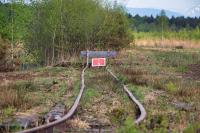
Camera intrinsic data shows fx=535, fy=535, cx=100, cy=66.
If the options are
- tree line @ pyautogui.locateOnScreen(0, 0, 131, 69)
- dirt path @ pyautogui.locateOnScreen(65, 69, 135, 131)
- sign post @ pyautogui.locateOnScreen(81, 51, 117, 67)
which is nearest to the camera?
dirt path @ pyautogui.locateOnScreen(65, 69, 135, 131)

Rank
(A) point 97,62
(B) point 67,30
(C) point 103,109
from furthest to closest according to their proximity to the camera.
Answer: (B) point 67,30 < (A) point 97,62 < (C) point 103,109

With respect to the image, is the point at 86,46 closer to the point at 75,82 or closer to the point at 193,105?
the point at 75,82

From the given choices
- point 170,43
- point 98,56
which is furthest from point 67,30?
point 170,43

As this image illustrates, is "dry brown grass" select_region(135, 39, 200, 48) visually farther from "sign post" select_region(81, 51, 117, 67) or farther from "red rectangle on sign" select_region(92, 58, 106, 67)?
"red rectangle on sign" select_region(92, 58, 106, 67)

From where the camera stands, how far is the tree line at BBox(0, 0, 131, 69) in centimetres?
3766

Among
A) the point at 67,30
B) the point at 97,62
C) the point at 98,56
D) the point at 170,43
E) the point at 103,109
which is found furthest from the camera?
the point at 170,43

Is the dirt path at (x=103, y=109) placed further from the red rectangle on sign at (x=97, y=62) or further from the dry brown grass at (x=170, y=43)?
the dry brown grass at (x=170, y=43)

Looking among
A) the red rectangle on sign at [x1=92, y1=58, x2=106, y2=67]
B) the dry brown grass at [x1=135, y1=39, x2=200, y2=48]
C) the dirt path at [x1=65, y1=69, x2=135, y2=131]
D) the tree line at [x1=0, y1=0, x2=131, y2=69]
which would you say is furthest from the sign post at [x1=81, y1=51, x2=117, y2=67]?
the dry brown grass at [x1=135, y1=39, x2=200, y2=48]

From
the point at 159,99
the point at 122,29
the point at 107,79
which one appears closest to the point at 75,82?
the point at 107,79

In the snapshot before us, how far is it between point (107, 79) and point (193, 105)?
6.76 metres

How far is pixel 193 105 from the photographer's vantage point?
1223cm

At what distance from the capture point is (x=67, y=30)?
38062mm

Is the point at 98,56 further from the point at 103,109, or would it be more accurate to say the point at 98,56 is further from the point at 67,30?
the point at 103,109

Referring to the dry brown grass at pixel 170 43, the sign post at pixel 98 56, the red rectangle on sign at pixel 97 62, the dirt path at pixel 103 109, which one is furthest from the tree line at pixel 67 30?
the dry brown grass at pixel 170 43
